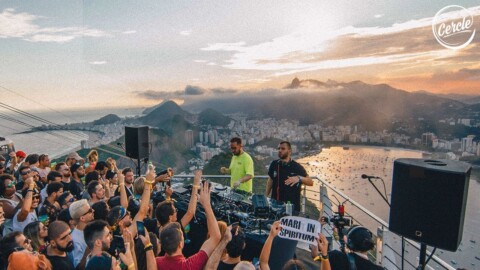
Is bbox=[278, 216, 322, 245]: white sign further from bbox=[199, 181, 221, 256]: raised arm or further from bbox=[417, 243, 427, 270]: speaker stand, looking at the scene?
bbox=[417, 243, 427, 270]: speaker stand

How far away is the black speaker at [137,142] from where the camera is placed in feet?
19.0

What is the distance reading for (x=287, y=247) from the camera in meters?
2.80

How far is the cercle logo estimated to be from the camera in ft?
19.2

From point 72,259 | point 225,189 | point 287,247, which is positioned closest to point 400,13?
point 225,189

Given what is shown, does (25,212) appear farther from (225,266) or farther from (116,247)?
(225,266)

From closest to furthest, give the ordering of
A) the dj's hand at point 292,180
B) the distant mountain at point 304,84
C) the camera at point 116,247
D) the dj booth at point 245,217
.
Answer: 1. the camera at point 116,247
2. the dj booth at point 245,217
3. the dj's hand at point 292,180
4. the distant mountain at point 304,84

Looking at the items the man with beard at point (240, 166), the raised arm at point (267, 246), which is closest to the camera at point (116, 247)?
the raised arm at point (267, 246)

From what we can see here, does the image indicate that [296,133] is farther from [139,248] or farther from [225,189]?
[139,248]

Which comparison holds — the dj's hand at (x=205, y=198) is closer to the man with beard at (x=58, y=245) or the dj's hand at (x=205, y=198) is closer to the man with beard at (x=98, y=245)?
the man with beard at (x=98, y=245)

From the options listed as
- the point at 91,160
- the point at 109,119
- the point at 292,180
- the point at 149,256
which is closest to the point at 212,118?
the point at 109,119

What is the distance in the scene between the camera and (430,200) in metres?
1.92

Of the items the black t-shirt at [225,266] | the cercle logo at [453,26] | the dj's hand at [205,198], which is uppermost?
the cercle logo at [453,26]

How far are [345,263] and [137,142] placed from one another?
4814 mm

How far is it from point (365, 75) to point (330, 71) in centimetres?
164
